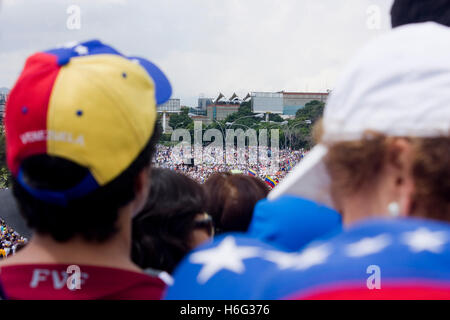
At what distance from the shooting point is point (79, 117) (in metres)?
1.19

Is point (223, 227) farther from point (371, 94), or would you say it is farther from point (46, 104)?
point (371, 94)

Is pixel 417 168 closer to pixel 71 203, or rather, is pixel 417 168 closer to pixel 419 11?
pixel 71 203

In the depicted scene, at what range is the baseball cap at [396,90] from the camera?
0.83 meters

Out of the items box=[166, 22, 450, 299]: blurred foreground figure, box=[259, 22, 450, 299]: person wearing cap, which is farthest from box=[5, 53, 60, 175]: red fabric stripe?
box=[259, 22, 450, 299]: person wearing cap

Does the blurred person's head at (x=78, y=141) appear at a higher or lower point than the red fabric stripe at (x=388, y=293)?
higher

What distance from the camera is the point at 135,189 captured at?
1.33 metres

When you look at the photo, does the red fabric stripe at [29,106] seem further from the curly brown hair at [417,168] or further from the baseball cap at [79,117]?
the curly brown hair at [417,168]

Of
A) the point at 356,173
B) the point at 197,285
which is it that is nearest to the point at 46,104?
the point at 197,285

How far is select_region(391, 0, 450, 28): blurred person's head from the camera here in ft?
5.33

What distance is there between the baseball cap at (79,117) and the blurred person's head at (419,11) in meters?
1.00

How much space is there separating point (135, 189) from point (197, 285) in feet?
1.74

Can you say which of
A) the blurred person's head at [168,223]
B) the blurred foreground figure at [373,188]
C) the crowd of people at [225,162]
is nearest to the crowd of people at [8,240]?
the blurred person's head at [168,223]

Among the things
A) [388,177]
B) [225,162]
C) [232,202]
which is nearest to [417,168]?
[388,177]

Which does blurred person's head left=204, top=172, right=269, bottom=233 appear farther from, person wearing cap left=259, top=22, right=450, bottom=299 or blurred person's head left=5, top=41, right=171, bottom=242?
person wearing cap left=259, top=22, right=450, bottom=299
